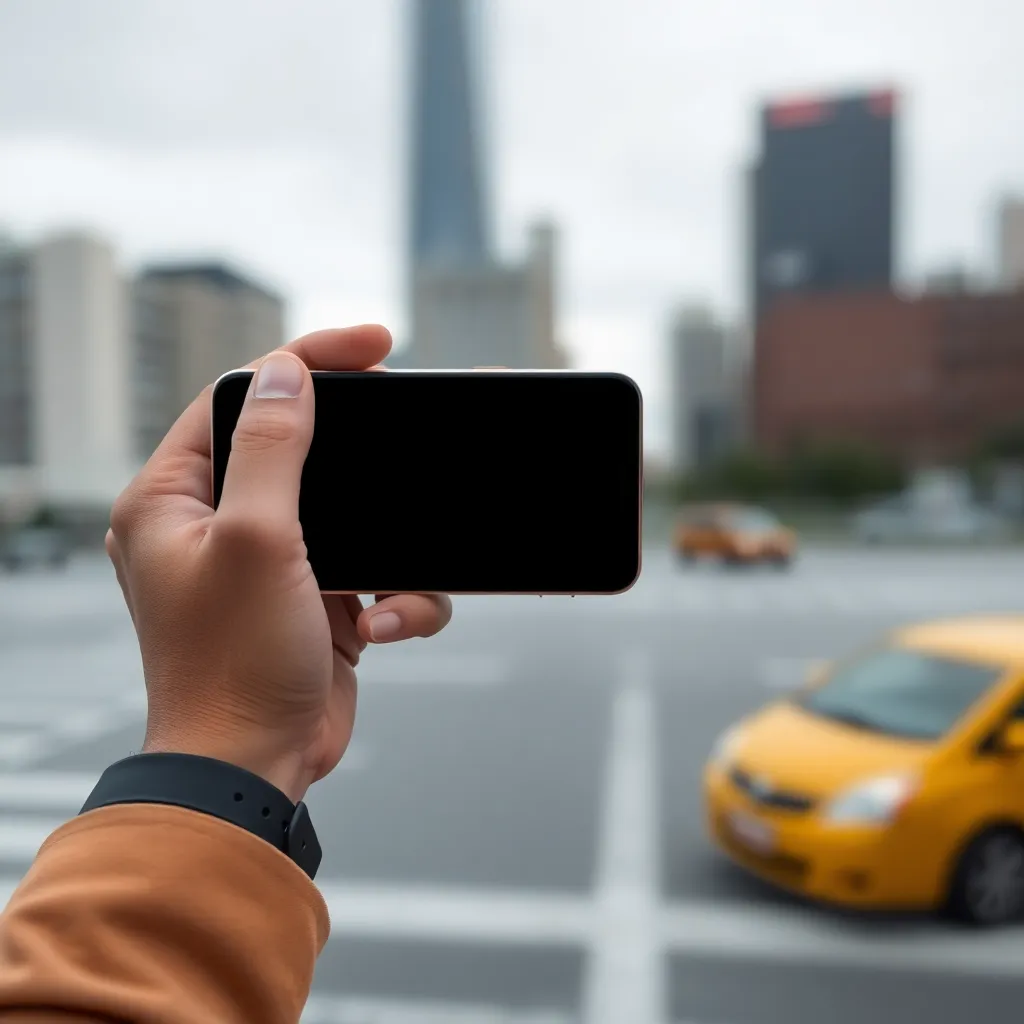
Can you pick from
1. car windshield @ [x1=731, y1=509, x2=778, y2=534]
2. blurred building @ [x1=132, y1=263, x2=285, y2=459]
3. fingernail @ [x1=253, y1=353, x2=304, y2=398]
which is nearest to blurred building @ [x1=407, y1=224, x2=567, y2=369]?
blurred building @ [x1=132, y1=263, x2=285, y2=459]

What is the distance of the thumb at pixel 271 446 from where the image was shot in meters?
0.88

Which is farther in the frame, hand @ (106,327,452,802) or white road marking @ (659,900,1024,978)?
white road marking @ (659,900,1024,978)

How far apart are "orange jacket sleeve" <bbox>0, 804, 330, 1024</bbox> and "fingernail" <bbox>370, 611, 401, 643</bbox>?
0.32 metres

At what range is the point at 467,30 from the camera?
711cm

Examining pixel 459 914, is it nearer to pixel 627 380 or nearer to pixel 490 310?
pixel 490 310

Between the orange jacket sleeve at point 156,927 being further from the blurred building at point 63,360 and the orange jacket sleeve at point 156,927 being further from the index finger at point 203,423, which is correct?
the blurred building at point 63,360

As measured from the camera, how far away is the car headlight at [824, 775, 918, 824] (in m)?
3.46

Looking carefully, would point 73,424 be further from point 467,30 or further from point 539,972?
point 467,30

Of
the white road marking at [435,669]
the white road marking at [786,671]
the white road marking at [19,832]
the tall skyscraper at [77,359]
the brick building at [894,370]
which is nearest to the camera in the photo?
the white road marking at [19,832]

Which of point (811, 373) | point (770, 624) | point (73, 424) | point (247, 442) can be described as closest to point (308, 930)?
point (247, 442)

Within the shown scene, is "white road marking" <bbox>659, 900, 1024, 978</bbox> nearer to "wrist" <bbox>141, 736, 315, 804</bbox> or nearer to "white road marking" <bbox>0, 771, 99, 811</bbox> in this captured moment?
"white road marking" <bbox>0, 771, 99, 811</bbox>

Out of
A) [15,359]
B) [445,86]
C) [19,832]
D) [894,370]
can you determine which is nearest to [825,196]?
[894,370]

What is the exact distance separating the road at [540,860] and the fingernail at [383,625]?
367 mm

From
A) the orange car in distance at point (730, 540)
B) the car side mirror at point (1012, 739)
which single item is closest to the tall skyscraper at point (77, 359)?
the car side mirror at point (1012, 739)
